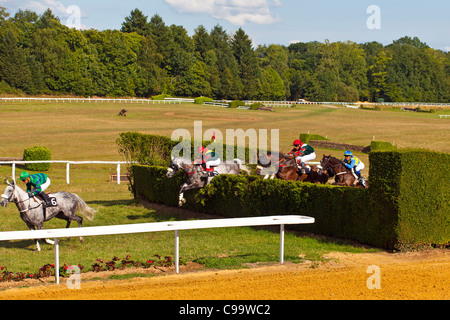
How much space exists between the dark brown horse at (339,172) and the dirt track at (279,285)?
5.88m

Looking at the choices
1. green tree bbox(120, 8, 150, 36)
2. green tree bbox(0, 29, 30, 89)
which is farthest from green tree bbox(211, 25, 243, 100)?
green tree bbox(0, 29, 30, 89)

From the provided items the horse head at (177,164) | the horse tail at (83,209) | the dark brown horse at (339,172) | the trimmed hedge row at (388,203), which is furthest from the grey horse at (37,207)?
the dark brown horse at (339,172)

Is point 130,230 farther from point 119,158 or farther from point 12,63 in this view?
point 12,63

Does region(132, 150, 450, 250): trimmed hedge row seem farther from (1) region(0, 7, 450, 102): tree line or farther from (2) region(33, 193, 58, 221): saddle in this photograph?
(1) region(0, 7, 450, 102): tree line

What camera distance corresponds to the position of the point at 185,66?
101312 millimetres

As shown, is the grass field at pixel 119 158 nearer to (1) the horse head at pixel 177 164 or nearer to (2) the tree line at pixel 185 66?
(1) the horse head at pixel 177 164

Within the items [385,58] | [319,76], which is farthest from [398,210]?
[385,58]

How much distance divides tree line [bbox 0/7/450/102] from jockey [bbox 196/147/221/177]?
7305cm

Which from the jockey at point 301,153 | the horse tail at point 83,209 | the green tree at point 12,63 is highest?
the green tree at point 12,63

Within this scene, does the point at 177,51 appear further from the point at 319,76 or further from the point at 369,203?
the point at 369,203

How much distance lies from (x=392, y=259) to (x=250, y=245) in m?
2.97

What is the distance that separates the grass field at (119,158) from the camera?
1033cm

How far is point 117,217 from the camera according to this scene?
1530 centimetres

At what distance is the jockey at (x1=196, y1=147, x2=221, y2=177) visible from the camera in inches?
560
